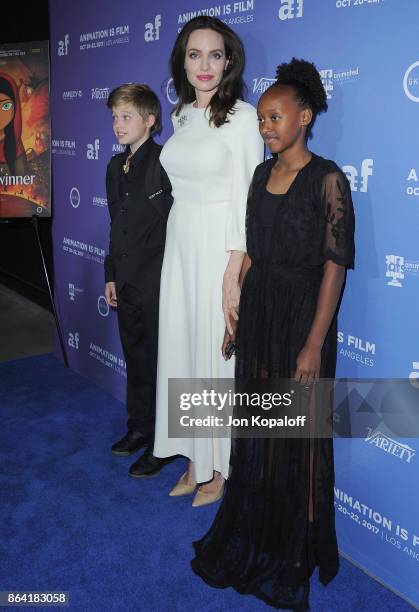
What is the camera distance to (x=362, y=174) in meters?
2.48

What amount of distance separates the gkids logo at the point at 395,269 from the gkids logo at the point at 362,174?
10.8 inches

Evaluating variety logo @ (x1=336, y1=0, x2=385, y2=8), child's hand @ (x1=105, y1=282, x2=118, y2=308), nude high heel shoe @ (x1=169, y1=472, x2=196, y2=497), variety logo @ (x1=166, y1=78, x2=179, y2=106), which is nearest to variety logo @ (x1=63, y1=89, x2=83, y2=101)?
variety logo @ (x1=166, y1=78, x2=179, y2=106)

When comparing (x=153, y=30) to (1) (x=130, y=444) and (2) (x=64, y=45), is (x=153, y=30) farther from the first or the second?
(1) (x=130, y=444)

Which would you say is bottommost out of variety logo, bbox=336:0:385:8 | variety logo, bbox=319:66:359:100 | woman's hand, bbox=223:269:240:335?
woman's hand, bbox=223:269:240:335

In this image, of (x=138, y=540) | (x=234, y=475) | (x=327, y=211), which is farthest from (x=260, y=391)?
(x=138, y=540)

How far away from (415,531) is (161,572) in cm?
100

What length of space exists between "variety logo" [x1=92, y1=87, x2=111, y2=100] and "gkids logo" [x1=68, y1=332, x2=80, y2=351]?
1.68 meters

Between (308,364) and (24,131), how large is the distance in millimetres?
3335

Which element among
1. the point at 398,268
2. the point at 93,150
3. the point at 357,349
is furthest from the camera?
the point at 93,150

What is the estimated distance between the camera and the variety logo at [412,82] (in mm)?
2236

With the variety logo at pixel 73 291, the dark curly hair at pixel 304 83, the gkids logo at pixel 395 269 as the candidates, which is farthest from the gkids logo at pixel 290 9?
the variety logo at pixel 73 291

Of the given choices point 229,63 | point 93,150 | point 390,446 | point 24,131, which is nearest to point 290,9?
point 229,63

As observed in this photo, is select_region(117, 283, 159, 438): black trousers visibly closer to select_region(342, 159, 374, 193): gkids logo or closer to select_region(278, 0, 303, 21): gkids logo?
select_region(342, 159, 374, 193): gkids logo

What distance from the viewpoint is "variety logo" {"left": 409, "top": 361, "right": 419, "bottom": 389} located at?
241 centimetres
